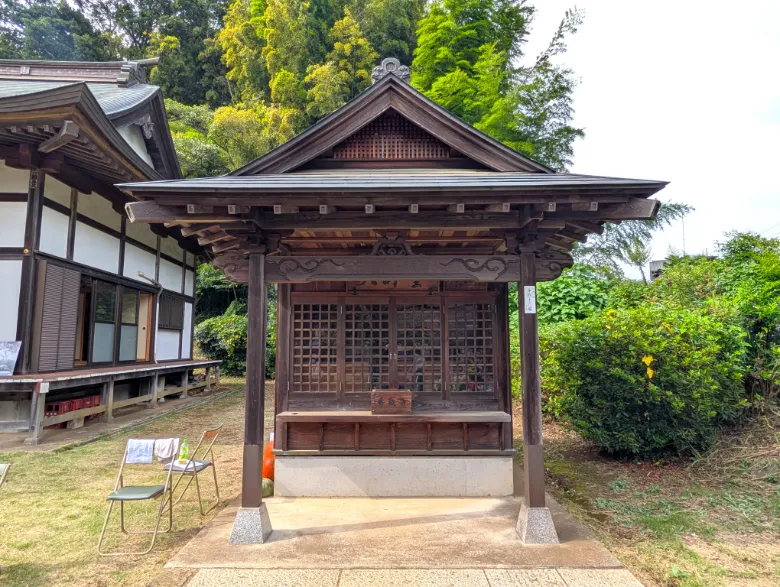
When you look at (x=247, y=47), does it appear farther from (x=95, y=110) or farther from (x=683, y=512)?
(x=683, y=512)

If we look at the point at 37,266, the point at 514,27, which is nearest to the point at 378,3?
the point at 514,27

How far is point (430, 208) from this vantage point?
416 centimetres

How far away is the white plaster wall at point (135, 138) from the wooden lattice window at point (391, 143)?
7.76m

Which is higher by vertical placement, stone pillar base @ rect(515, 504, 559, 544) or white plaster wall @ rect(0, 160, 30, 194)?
white plaster wall @ rect(0, 160, 30, 194)

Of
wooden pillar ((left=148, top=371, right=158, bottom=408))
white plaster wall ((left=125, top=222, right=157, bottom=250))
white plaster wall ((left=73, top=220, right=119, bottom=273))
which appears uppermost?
white plaster wall ((left=125, top=222, right=157, bottom=250))

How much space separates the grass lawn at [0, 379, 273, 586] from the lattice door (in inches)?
60.4

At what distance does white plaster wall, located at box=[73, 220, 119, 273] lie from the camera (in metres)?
9.24

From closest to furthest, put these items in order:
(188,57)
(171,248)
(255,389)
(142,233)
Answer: (255,389) → (142,233) → (171,248) → (188,57)

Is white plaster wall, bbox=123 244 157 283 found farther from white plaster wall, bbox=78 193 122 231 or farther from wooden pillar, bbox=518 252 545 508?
wooden pillar, bbox=518 252 545 508

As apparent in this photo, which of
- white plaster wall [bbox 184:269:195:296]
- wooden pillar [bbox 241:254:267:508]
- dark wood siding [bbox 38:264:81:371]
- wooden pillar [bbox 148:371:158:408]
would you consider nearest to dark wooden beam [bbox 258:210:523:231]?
wooden pillar [bbox 241:254:267:508]

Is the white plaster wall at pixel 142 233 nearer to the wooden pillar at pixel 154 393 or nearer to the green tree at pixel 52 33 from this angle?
the wooden pillar at pixel 154 393

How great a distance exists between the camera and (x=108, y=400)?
31.0ft

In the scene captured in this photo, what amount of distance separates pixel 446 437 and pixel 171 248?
11331 millimetres

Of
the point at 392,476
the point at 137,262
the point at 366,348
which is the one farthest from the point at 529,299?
the point at 137,262
